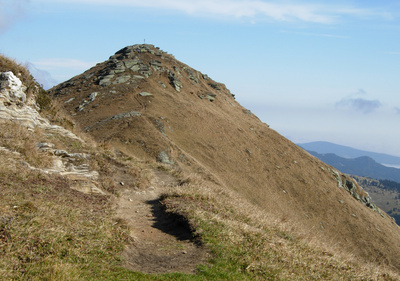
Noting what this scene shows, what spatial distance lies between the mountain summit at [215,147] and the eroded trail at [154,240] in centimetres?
1909

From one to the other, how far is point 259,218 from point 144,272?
353 inches

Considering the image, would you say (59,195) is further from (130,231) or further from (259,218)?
(259,218)

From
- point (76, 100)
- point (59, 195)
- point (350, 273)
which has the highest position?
point (76, 100)

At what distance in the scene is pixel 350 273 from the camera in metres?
12.3

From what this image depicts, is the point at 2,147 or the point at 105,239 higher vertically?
the point at 2,147

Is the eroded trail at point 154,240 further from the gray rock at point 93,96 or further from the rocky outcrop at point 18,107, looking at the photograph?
the gray rock at point 93,96

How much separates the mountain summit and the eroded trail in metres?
19.1

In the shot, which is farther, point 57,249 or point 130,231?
point 130,231

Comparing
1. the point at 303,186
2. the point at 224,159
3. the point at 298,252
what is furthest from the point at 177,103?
the point at 298,252

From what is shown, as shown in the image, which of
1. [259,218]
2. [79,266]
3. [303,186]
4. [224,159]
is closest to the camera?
[79,266]

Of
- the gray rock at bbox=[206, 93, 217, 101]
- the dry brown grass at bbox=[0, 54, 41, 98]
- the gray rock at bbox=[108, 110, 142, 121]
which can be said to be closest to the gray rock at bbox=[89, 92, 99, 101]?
the gray rock at bbox=[108, 110, 142, 121]

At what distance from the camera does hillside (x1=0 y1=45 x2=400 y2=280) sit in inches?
355

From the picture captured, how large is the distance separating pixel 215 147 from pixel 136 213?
34748mm

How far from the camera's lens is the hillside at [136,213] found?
29.6 ft
